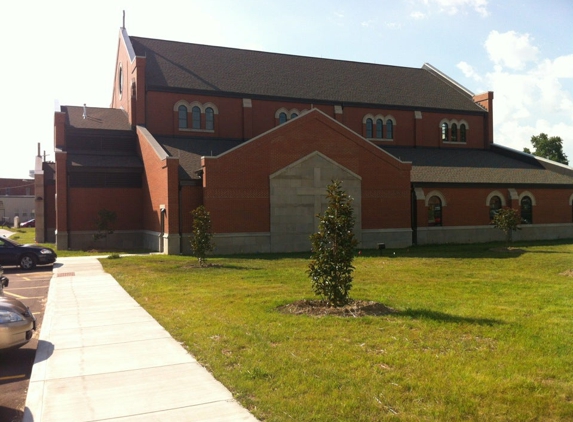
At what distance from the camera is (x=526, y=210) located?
36562mm

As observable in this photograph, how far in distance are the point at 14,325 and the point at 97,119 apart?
3142 cm

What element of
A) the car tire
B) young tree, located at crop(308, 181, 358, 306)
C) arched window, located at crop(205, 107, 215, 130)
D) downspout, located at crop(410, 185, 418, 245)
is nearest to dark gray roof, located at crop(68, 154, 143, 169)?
arched window, located at crop(205, 107, 215, 130)

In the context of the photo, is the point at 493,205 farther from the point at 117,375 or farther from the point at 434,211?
the point at 117,375

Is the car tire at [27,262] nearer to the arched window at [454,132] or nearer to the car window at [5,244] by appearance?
the car window at [5,244]

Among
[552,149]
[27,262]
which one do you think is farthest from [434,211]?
[552,149]

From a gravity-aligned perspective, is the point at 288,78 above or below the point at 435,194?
above

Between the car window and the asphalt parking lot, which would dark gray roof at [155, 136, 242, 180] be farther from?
the asphalt parking lot

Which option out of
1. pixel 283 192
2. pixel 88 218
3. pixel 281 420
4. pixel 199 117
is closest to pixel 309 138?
pixel 283 192

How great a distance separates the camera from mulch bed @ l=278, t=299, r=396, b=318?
11.2 m

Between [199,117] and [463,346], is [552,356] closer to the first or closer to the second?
[463,346]

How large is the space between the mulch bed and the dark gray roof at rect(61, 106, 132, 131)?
88.2ft

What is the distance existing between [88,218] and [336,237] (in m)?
25.3

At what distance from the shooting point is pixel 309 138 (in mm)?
29000

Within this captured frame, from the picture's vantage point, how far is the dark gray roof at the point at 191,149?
28250 millimetres
